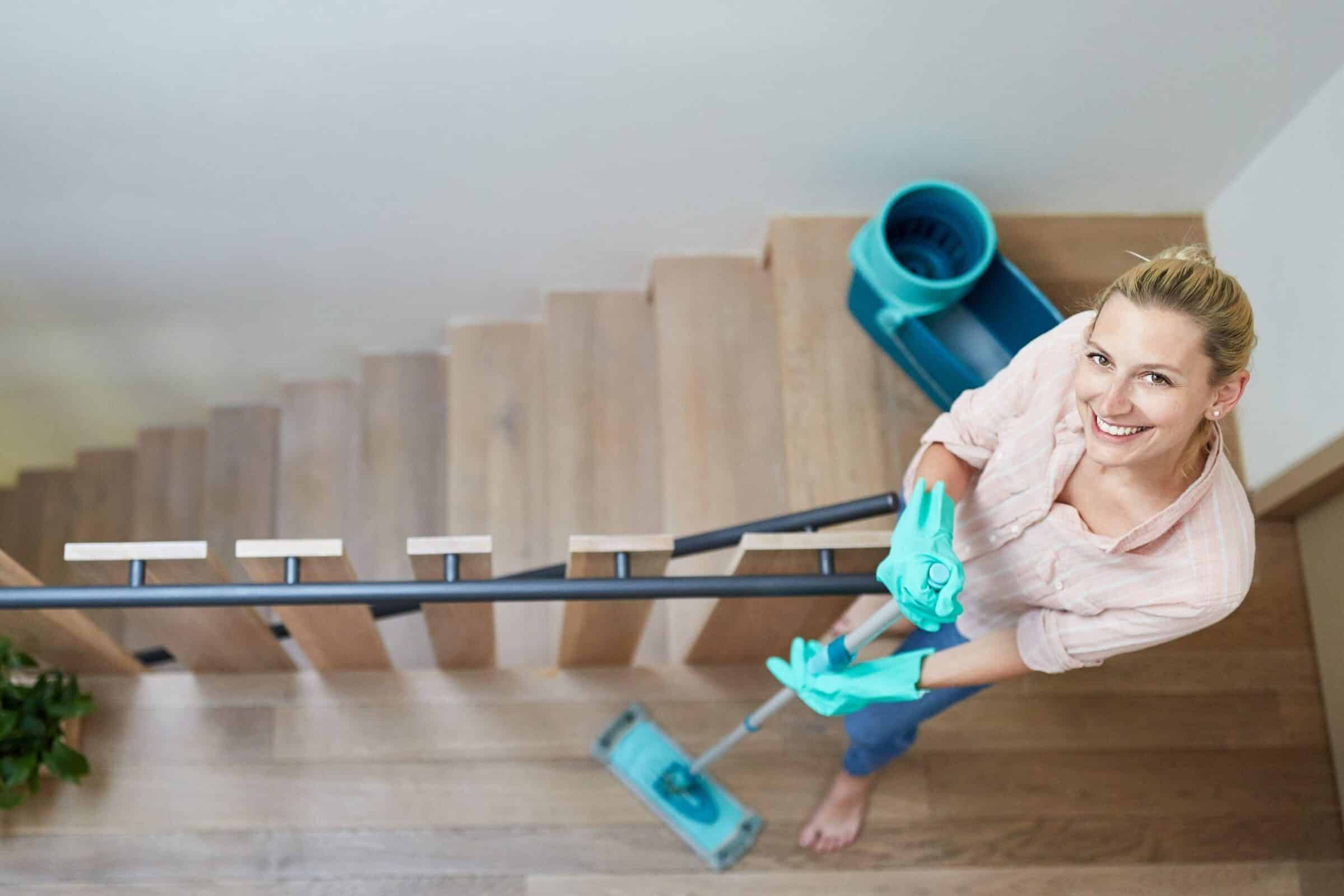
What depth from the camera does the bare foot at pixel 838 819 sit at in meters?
2.10

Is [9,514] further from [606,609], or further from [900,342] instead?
[900,342]

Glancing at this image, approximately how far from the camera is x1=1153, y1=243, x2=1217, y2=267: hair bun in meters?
1.18

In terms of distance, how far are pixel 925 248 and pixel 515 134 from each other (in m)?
0.89

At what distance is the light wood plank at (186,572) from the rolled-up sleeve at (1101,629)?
1079 millimetres

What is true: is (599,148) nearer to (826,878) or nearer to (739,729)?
(739,729)

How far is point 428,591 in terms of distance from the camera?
4.93 ft

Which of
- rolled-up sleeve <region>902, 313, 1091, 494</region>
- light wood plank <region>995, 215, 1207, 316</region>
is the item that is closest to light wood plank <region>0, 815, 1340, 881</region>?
rolled-up sleeve <region>902, 313, 1091, 494</region>

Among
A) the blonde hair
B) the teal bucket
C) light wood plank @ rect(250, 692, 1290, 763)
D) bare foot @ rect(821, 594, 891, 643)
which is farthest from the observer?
the teal bucket

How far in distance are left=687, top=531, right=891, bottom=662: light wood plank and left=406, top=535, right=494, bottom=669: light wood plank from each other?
13.7 inches

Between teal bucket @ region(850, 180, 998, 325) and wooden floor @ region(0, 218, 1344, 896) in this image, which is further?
teal bucket @ region(850, 180, 998, 325)

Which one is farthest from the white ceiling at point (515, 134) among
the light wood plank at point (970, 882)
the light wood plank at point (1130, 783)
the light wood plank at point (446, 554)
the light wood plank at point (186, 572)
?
the light wood plank at point (970, 882)

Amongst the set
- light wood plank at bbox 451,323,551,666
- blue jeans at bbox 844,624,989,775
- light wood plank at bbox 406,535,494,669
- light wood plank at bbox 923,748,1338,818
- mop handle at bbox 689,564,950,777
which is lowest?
light wood plank at bbox 923,748,1338,818

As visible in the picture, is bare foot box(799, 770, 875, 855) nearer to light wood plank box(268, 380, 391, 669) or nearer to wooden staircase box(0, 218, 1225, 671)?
wooden staircase box(0, 218, 1225, 671)

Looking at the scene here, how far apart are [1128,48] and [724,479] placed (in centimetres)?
113
